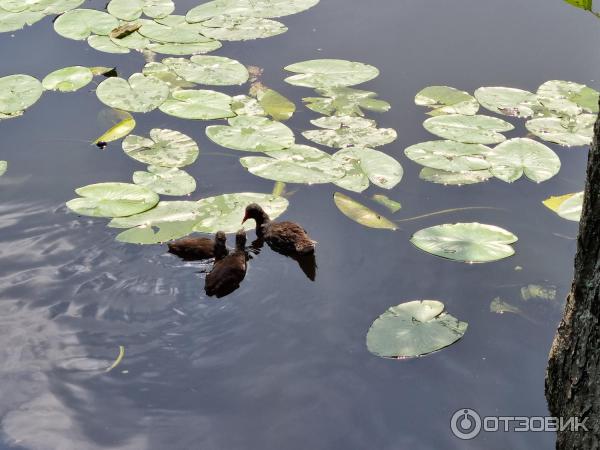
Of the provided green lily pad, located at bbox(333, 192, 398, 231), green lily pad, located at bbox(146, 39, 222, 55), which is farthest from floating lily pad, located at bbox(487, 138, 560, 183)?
green lily pad, located at bbox(146, 39, 222, 55)

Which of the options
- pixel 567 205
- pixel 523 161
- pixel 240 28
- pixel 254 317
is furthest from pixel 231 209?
pixel 240 28

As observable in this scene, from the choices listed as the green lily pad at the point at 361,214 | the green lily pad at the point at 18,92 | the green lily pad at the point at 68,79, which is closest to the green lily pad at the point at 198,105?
the green lily pad at the point at 68,79

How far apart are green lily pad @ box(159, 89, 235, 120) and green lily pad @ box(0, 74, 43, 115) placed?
108 centimetres

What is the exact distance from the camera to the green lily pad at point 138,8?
7.15 meters

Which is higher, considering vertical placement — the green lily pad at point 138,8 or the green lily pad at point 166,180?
the green lily pad at point 138,8

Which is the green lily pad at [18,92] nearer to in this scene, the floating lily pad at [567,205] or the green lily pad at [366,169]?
the green lily pad at [366,169]

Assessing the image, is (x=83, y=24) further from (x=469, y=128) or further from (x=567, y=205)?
(x=567, y=205)

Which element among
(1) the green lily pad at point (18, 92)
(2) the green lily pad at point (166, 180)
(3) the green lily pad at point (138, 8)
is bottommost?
(2) the green lily pad at point (166, 180)

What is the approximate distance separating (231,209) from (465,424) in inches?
80.4

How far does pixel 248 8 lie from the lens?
7.26 metres

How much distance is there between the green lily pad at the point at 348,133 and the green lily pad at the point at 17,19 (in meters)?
3.25

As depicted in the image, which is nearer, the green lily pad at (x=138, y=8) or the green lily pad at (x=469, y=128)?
the green lily pad at (x=469, y=128)

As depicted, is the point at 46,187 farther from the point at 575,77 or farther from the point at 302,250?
the point at 575,77

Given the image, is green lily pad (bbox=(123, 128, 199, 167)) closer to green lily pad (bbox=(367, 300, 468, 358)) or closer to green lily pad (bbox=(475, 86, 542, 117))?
green lily pad (bbox=(367, 300, 468, 358))
